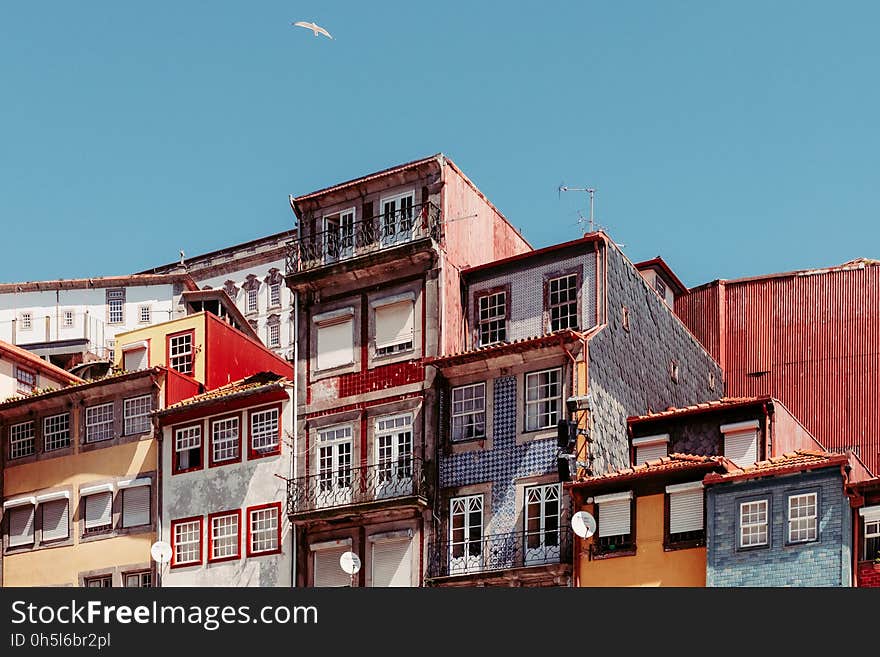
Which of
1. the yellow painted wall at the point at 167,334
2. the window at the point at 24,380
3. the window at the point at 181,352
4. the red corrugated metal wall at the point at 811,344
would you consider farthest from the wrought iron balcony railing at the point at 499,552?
the window at the point at 24,380

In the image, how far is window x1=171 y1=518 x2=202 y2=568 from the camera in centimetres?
7688

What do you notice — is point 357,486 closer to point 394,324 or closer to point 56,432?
point 394,324

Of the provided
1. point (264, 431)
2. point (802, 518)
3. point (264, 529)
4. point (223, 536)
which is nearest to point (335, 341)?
point (264, 431)

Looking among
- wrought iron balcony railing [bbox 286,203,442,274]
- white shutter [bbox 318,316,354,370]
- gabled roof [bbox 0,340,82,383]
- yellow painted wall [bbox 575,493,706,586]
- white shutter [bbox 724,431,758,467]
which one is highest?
wrought iron balcony railing [bbox 286,203,442,274]

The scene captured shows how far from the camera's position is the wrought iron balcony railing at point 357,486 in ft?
239

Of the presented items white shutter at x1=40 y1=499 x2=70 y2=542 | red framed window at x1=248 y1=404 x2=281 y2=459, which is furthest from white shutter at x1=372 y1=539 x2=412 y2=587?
white shutter at x1=40 y1=499 x2=70 y2=542

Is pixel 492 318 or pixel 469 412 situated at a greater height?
pixel 492 318

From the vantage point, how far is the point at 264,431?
7725 cm

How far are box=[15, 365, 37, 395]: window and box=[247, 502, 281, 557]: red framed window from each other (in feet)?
62.1

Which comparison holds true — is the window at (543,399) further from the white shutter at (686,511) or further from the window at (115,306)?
the window at (115,306)

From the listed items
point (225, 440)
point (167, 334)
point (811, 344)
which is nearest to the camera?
point (225, 440)

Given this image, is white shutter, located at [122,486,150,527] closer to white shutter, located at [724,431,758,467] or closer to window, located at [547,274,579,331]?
window, located at [547,274,579,331]

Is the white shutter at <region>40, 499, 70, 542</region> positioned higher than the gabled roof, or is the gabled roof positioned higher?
the gabled roof

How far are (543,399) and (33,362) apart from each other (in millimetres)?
30174
